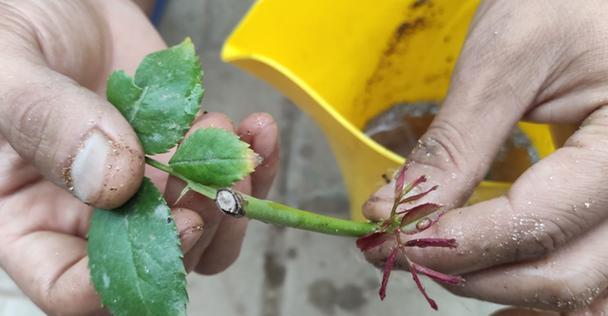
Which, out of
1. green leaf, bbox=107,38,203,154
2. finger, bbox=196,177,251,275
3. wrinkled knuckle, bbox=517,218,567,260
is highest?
green leaf, bbox=107,38,203,154

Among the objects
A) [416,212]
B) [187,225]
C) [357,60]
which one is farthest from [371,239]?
[357,60]

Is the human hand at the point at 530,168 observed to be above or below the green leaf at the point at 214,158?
below

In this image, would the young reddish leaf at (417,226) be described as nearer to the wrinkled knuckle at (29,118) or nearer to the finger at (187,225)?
the finger at (187,225)

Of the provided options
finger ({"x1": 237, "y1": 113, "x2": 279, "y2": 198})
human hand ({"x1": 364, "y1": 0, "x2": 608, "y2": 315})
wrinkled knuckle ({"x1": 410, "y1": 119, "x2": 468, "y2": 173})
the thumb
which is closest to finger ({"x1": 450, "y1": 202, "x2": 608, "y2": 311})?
human hand ({"x1": 364, "y1": 0, "x2": 608, "y2": 315})

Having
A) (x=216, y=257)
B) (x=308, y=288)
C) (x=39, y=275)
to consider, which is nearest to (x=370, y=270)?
(x=308, y=288)

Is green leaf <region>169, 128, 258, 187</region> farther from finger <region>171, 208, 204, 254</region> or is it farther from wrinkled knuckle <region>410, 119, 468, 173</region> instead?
wrinkled knuckle <region>410, 119, 468, 173</region>

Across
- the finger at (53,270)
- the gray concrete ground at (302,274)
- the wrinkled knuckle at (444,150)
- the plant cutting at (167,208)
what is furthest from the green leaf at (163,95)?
the gray concrete ground at (302,274)

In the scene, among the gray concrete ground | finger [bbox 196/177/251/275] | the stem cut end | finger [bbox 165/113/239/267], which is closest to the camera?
the stem cut end
